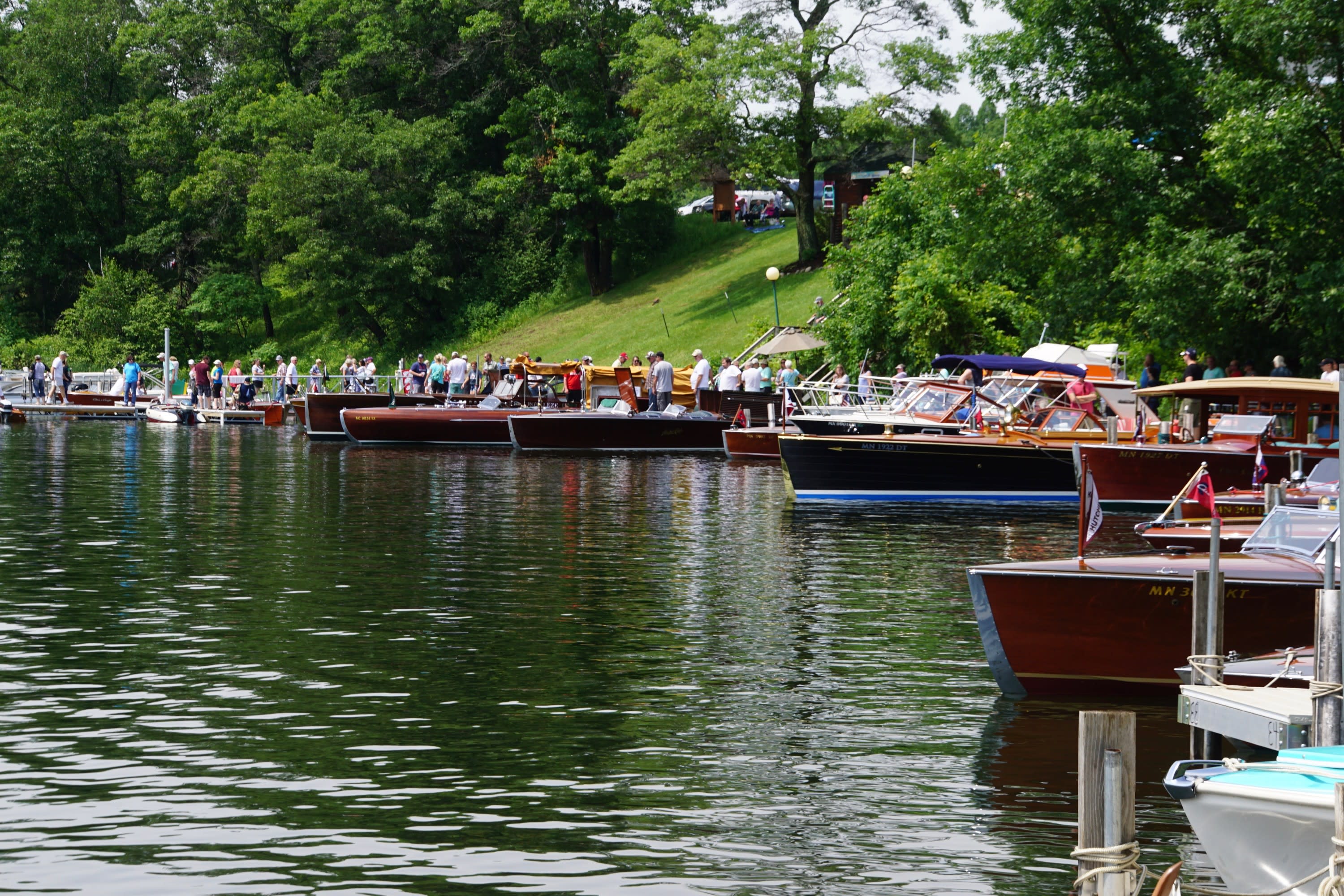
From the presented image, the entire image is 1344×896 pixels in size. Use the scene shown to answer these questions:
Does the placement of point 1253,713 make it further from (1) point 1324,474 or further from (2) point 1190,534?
(1) point 1324,474

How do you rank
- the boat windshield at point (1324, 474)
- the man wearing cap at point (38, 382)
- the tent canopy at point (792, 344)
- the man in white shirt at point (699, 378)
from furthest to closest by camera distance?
the man wearing cap at point (38, 382), the man in white shirt at point (699, 378), the tent canopy at point (792, 344), the boat windshield at point (1324, 474)

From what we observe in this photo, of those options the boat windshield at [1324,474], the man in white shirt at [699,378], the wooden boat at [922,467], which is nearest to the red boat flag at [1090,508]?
the boat windshield at [1324,474]

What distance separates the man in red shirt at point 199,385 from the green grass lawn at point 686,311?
11.0m

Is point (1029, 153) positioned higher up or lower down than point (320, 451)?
higher up

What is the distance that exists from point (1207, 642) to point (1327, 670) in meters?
1.28

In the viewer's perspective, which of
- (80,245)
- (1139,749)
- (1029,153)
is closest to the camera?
(1139,749)

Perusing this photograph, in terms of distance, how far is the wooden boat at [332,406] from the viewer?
45594mm

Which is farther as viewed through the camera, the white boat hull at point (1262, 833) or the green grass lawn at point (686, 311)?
the green grass lawn at point (686, 311)

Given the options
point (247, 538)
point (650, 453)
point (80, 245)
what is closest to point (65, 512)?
point (247, 538)

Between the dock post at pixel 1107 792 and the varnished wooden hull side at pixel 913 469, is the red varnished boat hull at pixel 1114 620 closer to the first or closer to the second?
Result: the dock post at pixel 1107 792

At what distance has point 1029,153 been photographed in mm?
34062

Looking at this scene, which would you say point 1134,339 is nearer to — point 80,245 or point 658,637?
point 658,637

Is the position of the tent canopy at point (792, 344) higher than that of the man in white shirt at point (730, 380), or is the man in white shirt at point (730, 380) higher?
the tent canopy at point (792, 344)

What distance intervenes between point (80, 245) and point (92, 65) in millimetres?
8778
